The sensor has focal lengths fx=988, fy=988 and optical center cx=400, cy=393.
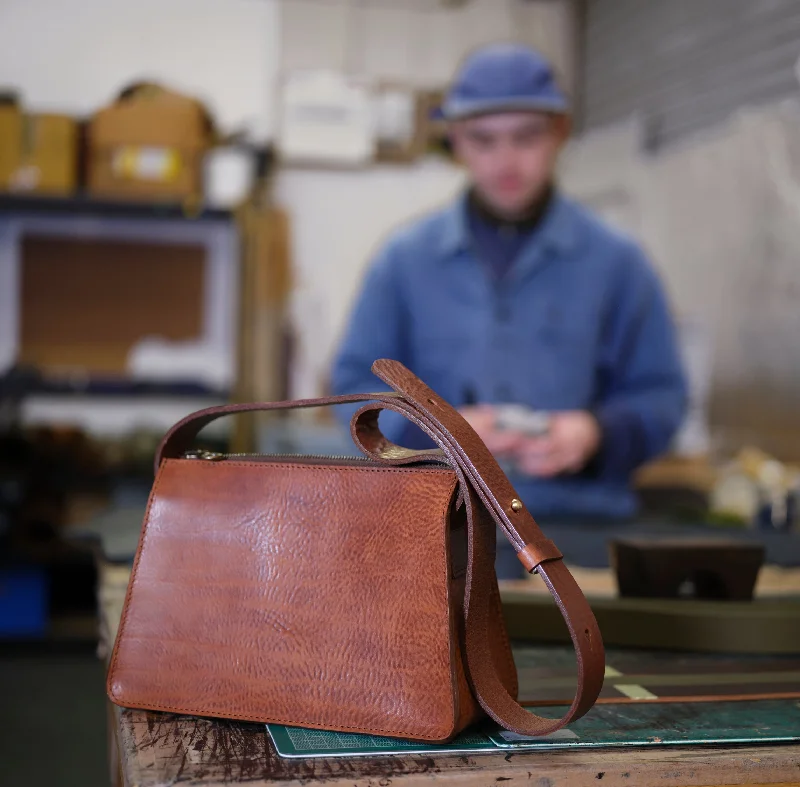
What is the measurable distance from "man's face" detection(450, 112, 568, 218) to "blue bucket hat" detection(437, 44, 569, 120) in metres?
0.06

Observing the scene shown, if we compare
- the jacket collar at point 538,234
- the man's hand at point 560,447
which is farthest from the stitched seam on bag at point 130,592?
the jacket collar at point 538,234

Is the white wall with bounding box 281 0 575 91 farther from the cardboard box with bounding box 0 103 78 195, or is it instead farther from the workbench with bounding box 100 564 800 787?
the workbench with bounding box 100 564 800 787

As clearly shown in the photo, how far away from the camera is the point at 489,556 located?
0.66 metres

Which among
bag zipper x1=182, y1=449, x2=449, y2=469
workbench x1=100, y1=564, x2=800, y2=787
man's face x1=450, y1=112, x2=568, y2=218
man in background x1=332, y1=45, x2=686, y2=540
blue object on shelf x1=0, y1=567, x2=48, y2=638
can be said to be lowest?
blue object on shelf x1=0, y1=567, x2=48, y2=638

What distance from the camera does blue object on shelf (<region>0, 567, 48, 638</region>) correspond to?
3668mm

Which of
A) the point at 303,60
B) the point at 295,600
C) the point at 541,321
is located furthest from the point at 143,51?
the point at 295,600

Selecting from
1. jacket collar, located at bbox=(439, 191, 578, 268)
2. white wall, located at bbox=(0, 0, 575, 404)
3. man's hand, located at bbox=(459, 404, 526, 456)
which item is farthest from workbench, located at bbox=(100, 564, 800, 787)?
white wall, located at bbox=(0, 0, 575, 404)

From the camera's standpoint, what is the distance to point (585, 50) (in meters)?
4.71

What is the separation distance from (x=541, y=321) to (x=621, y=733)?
6.24ft

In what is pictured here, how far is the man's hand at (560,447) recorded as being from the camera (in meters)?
2.16

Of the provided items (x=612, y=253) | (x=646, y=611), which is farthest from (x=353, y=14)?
(x=646, y=611)

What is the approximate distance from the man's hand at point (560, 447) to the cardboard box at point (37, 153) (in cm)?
233

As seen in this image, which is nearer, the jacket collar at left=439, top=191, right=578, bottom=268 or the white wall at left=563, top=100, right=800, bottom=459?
the jacket collar at left=439, top=191, right=578, bottom=268

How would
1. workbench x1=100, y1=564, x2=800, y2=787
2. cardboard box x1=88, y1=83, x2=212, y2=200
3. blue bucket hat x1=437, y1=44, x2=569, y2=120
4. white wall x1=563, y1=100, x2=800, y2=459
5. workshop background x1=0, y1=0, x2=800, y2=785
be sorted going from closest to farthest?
workbench x1=100, y1=564, x2=800, y2=787
blue bucket hat x1=437, y1=44, x2=569, y2=120
white wall x1=563, y1=100, x2=800, y2=459
workshop background x1=0, y1=0, x2=800, y2=785
cardboard box x1=88, y1=83, x2=212, y2=200
